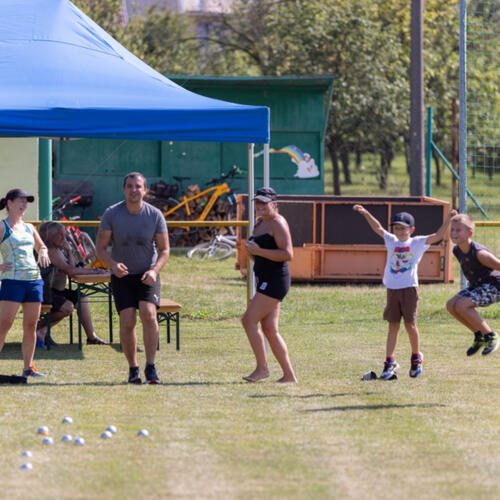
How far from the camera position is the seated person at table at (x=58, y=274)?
1062 centimetres

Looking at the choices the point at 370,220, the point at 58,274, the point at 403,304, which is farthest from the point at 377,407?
the point at 58,274

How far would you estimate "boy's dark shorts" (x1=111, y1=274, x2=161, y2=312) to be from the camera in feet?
28.2

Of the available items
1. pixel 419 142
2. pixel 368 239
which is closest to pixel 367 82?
pixel 419 142

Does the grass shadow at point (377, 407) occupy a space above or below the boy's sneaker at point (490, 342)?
below

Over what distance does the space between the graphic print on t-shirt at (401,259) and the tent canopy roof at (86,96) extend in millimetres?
1818

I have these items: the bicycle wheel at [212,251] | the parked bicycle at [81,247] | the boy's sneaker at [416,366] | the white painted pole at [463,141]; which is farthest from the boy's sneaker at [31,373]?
the bicycle wheel at [212,251]

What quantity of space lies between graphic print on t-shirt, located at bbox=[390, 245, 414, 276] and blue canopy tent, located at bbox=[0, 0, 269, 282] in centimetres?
181

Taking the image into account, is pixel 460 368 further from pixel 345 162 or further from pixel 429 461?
pixel 345 162

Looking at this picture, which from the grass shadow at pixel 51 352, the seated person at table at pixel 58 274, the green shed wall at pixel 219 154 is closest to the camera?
the grass shadow at pixel 51 352

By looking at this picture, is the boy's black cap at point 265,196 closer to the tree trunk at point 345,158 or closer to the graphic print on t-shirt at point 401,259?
the graphic print on t-shirt at point 401,259

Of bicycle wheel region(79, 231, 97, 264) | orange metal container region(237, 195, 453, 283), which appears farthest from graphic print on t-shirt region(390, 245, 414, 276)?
orange metal container region(237, 195, 453, 283)

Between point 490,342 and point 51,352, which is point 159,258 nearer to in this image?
point 51,352

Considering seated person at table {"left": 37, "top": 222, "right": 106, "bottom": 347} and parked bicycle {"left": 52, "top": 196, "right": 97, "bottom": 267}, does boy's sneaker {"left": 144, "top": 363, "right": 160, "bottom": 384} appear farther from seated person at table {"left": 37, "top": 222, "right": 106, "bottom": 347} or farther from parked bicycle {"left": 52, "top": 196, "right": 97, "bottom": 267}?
parked bicycle {"left": 52, "top": 196, "right": 97, "bottom": 267}

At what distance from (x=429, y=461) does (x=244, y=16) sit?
34850 mm
